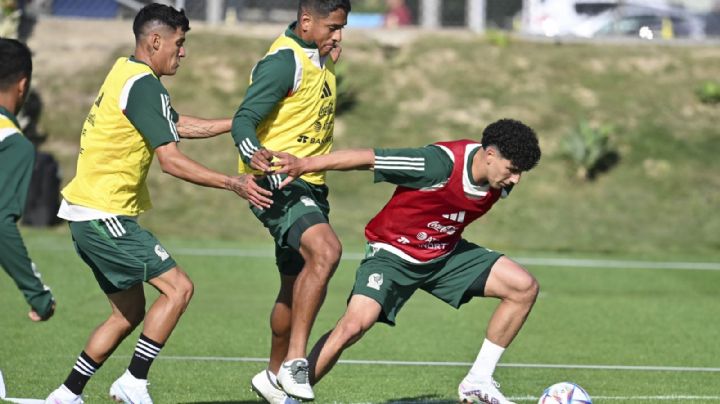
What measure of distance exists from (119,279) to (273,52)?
1824 millimetres

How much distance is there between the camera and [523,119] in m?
23.0

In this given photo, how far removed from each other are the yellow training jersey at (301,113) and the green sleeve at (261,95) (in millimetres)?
78

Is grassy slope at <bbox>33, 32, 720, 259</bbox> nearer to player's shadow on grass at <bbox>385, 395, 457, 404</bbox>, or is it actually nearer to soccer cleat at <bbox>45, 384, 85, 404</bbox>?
player's shadow on grass at <bbox>385, 395, 457, 404</bbox>

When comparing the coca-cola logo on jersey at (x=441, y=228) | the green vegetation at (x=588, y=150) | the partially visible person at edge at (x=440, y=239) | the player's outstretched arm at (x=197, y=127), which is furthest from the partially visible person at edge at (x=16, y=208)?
the green vegetation at (x=588, y=150)

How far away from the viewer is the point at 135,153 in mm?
7988

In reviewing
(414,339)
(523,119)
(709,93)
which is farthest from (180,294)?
(709,93)

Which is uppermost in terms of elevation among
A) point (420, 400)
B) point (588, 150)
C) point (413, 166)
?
point (413, 166)

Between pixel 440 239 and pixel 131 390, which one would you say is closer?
pixel 131 390

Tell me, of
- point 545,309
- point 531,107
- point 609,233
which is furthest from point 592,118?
point 545,309

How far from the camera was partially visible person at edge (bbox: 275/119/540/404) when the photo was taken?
8125mm

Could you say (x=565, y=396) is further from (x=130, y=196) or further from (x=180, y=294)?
(x=130, y=196)

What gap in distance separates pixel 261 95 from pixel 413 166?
1096 millimetres

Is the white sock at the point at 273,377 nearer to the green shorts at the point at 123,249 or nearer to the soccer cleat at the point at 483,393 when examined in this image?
the soccer cleat at the point at 483,393

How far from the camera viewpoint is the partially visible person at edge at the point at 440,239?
320 inches
